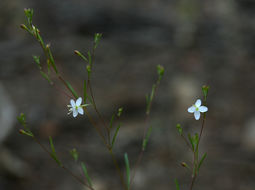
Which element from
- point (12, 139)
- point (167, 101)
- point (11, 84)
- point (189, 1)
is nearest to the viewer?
point (12, 139)

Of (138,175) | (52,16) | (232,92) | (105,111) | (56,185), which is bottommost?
(56,185)

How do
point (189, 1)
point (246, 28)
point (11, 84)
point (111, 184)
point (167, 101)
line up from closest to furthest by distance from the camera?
point (111, 184)
point (167, 101)
point (11, 84)
point (246, 28)
point (189, 1)

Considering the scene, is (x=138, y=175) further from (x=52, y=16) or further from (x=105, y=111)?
(x=52, y=16)

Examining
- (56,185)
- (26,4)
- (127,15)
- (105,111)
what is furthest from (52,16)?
(56,185)

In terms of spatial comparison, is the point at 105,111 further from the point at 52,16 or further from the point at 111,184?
the point at 52,16

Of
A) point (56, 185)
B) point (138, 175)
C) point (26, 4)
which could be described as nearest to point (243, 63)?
point (138, 175)

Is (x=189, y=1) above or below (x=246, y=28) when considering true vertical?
above

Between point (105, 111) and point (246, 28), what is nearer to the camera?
point (105, 111)
